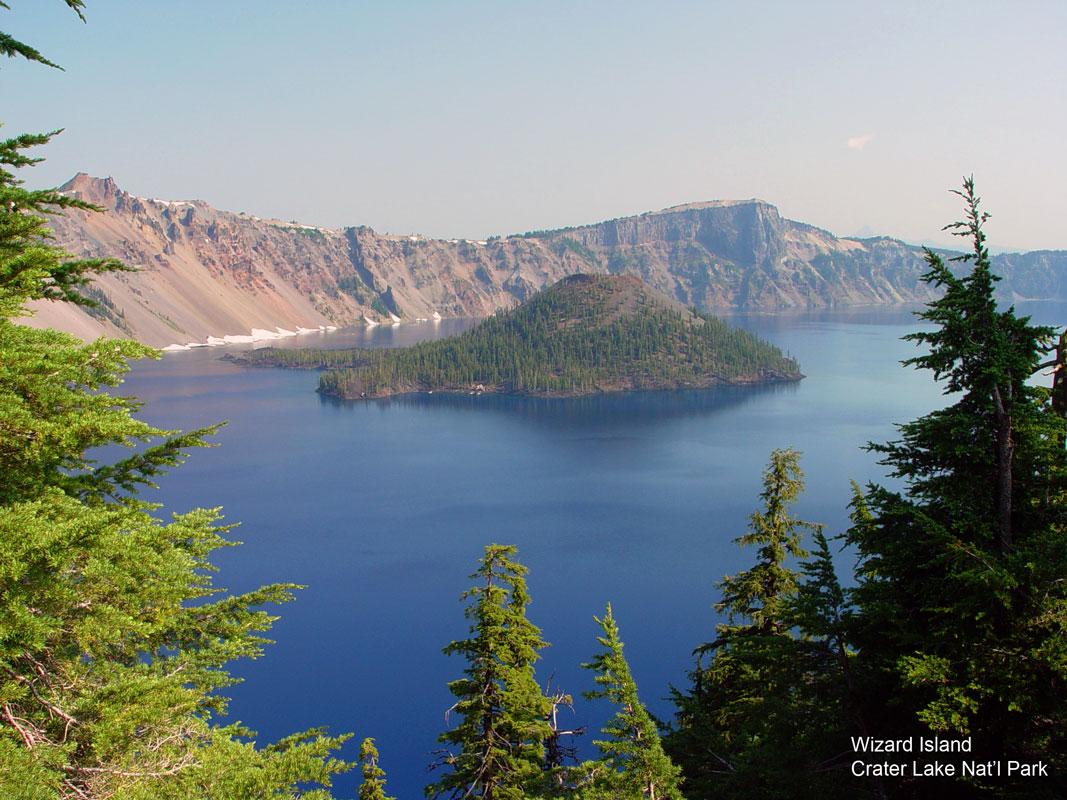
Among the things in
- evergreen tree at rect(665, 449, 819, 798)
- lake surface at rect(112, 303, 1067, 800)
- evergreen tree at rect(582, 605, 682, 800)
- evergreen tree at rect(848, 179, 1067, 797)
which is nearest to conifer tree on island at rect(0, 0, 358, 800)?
evergreen tree at rect(582, 605, 682, 800)

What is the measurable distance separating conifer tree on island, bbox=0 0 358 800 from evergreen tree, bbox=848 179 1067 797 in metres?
8.62

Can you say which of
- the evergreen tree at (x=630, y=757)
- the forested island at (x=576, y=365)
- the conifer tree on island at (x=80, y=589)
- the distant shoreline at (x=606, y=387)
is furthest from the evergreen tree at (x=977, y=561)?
the forested island at (x=576, y=365)

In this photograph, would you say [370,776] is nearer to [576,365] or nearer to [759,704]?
[759,704]

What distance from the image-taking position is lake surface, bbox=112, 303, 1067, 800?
43.8m

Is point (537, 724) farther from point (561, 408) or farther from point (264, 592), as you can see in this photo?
point (561, 408)

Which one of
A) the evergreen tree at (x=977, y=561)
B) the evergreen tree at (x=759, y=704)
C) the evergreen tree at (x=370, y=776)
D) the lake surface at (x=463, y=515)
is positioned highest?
the evergreen tree at (x=977, y=561)

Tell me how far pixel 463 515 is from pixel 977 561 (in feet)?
225

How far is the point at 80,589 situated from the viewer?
301 inches

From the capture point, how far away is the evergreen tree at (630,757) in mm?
9656

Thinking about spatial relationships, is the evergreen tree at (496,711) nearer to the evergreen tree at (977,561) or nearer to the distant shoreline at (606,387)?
the evergreen tree at (977,561)

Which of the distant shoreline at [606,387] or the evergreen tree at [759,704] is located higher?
the evergreen tree at [759,704]

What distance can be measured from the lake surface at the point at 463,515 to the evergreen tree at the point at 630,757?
58.8 feet

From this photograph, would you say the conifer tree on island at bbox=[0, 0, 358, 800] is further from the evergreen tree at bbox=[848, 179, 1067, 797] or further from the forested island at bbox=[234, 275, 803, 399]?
the forested island at bbox=[234, 275, 803, 399]

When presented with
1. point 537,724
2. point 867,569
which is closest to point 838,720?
point 867,569
